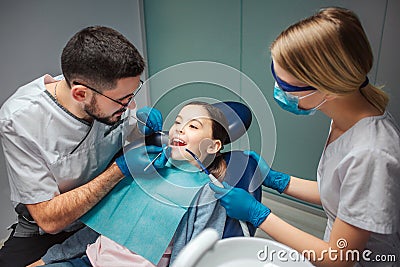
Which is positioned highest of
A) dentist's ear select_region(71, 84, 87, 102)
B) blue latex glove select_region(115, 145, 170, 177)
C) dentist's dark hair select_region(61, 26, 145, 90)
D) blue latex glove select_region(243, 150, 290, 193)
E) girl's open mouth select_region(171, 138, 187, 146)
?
dentist's dark hair select_region(61, 26, 145, 90)

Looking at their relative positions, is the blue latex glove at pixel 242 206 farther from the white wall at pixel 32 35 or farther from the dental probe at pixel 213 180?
the white wall at pixel 32 35

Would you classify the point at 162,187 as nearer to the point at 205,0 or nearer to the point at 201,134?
the point at 201,134

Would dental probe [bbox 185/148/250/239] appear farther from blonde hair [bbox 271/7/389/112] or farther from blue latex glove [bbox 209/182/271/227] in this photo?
blonde hair [bbox 271/7/389/112]

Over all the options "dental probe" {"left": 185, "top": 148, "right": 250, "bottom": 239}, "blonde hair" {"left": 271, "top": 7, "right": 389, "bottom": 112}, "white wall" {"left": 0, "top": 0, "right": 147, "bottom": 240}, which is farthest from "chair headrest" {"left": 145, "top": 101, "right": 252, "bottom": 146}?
"white wall" {"left": 0, "top": 0, "right": 147, "bottom": 240}

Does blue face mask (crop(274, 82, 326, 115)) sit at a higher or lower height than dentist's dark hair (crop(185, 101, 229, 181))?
higher

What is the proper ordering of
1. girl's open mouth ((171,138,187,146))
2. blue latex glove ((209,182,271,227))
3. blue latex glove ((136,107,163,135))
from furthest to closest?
1. blue latex glove ((136,107,163,135))
2. girl's open mouth ((171,138,187,146))
3. blue latex glove ((209,182,271,227))

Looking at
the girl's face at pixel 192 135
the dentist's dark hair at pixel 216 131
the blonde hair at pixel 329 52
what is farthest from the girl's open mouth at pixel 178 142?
the blonde hair at pixel 329 52

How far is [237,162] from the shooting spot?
1.46 metres

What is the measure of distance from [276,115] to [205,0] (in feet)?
2.77

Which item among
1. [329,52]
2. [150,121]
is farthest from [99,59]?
[329,52]

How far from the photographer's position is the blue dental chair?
134 centimetres

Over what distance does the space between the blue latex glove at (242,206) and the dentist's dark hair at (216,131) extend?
6.6 inches

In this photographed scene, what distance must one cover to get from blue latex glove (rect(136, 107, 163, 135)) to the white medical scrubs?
20cm

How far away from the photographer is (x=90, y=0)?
2227mm
